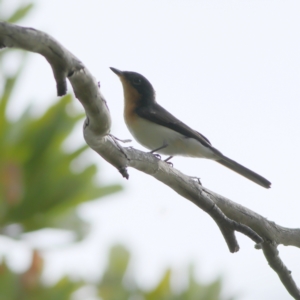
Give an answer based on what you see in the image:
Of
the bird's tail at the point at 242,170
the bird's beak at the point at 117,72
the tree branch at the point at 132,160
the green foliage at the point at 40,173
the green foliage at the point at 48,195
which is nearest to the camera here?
the tree branch at the point at 132,160

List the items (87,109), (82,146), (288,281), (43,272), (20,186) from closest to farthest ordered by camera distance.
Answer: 1. (87,109)
2. (288,281)
3. (43,272)
4. (20,186)
5. (82,146)

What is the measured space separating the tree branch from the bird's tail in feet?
4.98

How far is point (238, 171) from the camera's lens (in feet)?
23.1

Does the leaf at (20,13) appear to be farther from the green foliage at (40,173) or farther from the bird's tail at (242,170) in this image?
the bird's tail at (242,170)

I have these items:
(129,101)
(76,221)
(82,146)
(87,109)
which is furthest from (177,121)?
(87,109)

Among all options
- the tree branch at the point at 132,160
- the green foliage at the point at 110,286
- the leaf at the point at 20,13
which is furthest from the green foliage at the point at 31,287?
the leaf at the point at 20,13

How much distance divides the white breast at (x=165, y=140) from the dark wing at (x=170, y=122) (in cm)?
6

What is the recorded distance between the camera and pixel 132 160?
4.27 meters

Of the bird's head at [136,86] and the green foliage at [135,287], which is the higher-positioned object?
the bird's head at [136,86]

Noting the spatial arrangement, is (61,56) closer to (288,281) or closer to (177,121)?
(288,281)

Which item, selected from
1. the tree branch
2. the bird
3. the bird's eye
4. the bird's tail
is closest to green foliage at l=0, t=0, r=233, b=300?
the bird

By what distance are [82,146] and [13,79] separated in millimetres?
1320

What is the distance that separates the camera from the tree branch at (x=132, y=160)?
3.00 meters

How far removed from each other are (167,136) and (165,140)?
2.8 inches
